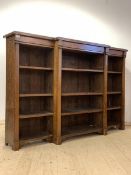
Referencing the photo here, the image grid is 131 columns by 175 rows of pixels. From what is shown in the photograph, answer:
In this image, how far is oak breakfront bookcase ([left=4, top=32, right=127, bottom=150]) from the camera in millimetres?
3122

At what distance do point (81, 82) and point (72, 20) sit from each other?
4.19 ft

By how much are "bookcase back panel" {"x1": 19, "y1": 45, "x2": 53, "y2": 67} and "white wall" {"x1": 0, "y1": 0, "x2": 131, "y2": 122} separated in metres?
0.78

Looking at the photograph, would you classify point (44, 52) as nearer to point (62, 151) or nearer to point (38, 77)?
point (38, 77)

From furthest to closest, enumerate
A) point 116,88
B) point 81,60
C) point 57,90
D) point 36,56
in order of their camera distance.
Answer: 1. point 116,88
2. point 81,60
3. point 36,56
4. point 57,90

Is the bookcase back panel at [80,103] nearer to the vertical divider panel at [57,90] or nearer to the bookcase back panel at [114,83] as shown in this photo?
the vertical divider panel at [57,90]

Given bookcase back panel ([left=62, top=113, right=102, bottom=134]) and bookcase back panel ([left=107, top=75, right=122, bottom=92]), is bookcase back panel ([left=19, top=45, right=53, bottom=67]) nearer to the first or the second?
bookcase back panel ([left=62, top=113, right=102, bottom=134])

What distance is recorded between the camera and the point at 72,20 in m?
4.47

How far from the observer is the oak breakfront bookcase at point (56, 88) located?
3122mm

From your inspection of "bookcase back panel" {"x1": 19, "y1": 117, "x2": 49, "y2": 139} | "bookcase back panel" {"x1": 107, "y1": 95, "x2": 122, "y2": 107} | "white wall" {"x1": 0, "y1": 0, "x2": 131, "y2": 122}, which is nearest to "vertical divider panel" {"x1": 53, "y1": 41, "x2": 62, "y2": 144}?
"bookcase back panel" {"x1": 19, "y1": 117, "x2": 49, "y2": 139}

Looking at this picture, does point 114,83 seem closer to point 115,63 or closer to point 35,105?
point 115,63

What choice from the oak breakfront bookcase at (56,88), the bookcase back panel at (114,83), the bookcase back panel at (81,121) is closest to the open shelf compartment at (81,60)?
the oak breakfront bookcase at (56,88)

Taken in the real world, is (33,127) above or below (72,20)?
below

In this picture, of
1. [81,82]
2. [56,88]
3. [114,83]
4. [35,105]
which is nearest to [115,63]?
[114,83]

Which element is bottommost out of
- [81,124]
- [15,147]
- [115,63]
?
[15,147]
